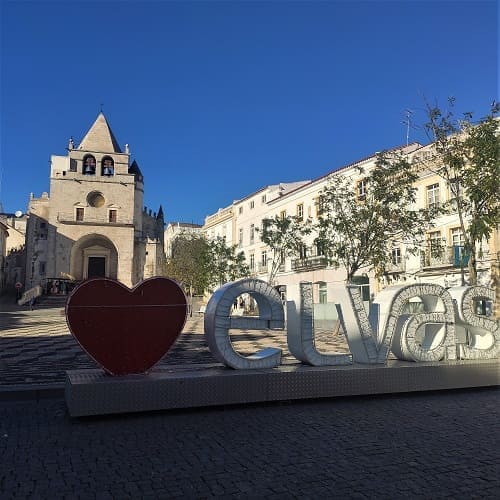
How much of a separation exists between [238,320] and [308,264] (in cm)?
2936

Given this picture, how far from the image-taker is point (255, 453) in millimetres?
4738

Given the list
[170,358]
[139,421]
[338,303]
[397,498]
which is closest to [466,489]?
[397,498]

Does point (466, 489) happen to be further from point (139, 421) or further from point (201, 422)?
point (139, 421)

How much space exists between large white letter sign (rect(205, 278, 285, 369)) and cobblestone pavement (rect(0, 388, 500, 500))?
28.0 inches

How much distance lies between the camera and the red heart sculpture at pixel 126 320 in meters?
6.50

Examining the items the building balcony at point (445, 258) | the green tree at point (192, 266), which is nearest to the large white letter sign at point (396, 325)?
the building balcony at point (445, 258)

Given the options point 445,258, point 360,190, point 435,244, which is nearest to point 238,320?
point 435,244

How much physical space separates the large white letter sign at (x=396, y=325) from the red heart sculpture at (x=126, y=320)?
8.92 feet

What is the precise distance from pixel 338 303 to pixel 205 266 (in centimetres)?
3159

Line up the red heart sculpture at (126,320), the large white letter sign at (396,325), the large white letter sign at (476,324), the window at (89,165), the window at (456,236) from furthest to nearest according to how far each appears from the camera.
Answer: the window at (89,165) → the window at (456,236) → the large white letter sign at (476,324) → the large white letter sign at (396,325) → the red heart sculpture at (126,320)

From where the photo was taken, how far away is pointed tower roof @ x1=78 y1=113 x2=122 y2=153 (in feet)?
179

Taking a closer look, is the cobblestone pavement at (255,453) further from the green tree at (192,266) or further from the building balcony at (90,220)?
the building balcony at (90,220)

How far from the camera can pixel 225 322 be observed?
7078 millimetres

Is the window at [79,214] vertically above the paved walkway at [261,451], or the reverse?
the window at [79,214]
